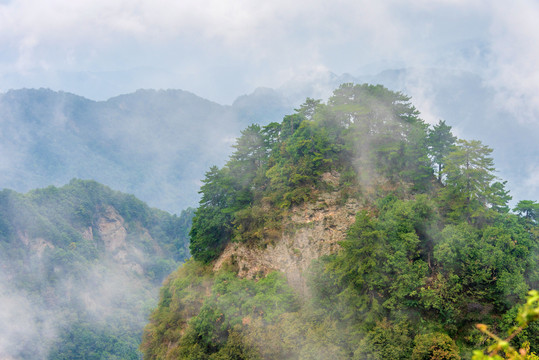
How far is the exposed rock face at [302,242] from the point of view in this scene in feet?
101

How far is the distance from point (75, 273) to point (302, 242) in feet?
265

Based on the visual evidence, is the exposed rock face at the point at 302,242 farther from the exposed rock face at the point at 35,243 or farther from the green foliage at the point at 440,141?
the exposed rock face at the point at 35,243

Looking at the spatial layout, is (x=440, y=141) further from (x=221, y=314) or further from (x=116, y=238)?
(x=116, y=238)

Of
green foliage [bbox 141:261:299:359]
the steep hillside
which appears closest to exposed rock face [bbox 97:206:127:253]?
the steep hillside

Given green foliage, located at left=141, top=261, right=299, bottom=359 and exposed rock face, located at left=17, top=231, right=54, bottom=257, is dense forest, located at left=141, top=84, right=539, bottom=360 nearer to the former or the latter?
green foliage, located at left=141, top=261, right=299, bottom=359

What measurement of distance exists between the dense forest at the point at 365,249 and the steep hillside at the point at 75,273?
53.6 m

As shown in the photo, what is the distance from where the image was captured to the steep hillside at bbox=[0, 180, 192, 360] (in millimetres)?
74562

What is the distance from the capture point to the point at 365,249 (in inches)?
955

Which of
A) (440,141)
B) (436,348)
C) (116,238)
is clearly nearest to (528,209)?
(440,141)

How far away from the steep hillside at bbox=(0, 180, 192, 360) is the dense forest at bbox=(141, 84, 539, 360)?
5362 cm

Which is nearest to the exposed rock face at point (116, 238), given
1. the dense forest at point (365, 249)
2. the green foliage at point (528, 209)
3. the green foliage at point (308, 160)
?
the dense forest at point (365, 249)

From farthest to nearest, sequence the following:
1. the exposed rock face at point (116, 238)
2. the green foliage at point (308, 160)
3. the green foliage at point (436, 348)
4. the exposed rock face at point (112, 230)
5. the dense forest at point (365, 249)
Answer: the exposed rock face at point (112, 230) < the exposed rock face at point (116, 238) < the green foliage at point (308, 160) < the dense forest at point (365, 249) < the green foliage at point (436, 348)

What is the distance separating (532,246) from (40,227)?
107 metres

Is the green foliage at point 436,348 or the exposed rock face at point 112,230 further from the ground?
the green foliage at point 436,348
